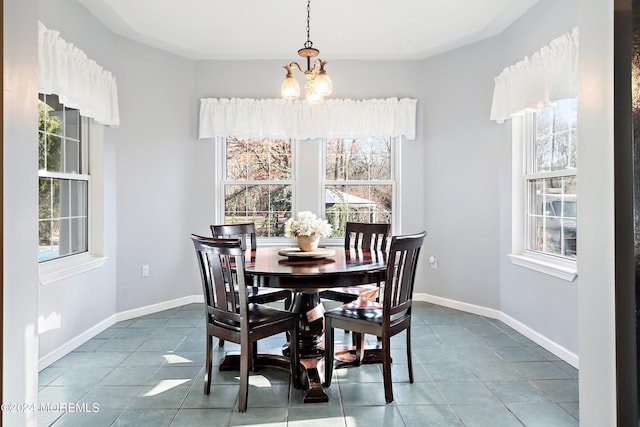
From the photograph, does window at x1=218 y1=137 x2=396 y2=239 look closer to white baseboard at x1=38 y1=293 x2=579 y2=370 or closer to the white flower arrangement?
white baseboard at x1=38 y1=293 x2=579 y2=370

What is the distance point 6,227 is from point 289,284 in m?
1.32

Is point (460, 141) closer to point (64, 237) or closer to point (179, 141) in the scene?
point (179, 141)

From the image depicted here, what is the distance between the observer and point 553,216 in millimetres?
3365

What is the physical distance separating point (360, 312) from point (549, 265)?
1700 mm

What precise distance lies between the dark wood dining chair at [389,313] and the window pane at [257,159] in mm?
2417

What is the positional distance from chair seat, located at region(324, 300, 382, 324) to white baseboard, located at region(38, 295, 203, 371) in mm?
2045

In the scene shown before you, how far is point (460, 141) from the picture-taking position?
4.30 metres

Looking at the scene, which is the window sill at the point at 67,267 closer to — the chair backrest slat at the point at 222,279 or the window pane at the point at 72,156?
the window pane at the point at 72,156

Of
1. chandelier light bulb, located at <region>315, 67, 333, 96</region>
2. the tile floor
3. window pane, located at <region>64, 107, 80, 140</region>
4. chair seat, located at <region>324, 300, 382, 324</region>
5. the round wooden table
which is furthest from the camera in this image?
A: window pane, located at <region>64, 107, 80, 140</region>

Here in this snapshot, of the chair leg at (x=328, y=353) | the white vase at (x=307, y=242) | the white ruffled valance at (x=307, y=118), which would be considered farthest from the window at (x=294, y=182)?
the chair leg at (x=328, y=353)

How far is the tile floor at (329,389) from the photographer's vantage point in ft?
7.23

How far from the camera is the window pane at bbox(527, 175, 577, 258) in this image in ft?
10.3

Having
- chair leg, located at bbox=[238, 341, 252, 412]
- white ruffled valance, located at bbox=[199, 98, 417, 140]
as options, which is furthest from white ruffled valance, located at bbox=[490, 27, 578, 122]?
chair leg, located at bbox=[238, 341, 252, 412]

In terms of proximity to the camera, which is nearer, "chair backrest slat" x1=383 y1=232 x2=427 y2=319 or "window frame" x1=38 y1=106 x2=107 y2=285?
"chair backrest slat" x1=383 y1=232 x2=427 y2=319
